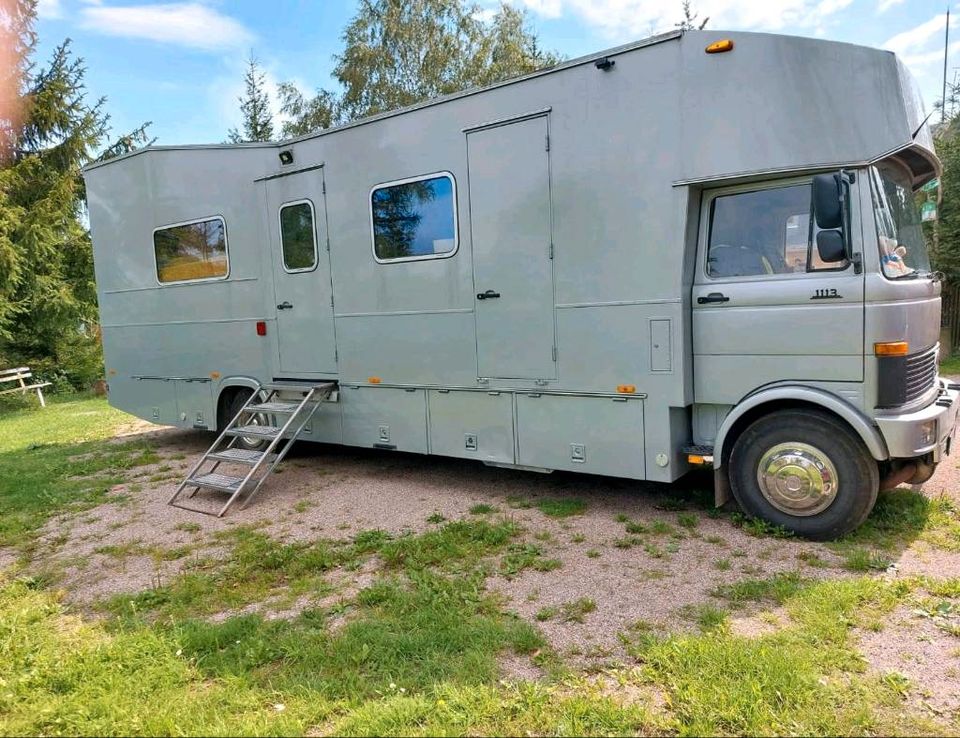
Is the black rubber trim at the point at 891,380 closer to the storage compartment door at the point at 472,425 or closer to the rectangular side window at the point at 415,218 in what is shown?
the storage compartment door at the point at 472,425

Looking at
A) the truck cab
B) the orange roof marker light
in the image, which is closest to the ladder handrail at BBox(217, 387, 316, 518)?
the truck cab

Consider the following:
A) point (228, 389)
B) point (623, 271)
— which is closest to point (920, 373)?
point (623, 271)

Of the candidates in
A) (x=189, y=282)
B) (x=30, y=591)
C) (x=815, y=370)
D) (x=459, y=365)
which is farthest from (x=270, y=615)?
(x=189, y=282)

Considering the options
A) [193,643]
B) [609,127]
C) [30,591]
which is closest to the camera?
[193,643]

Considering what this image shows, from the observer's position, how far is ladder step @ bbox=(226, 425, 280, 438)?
6434 millimetres

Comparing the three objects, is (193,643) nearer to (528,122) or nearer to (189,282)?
→ (528,122)

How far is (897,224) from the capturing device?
4.72 meters

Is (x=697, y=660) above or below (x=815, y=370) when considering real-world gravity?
below

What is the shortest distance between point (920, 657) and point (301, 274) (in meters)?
5.93

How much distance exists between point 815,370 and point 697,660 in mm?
2255

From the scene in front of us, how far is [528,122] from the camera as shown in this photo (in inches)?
214

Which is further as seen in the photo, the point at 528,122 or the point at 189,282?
the point at 189,282

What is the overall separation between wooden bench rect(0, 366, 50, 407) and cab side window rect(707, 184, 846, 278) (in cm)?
1550

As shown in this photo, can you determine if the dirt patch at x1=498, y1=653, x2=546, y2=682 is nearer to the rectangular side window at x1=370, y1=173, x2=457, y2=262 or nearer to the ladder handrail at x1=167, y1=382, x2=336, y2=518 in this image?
the ladder handrail at x1=167, y1=382, x2=336, y2=518
